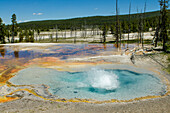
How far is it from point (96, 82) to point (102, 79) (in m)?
0.90

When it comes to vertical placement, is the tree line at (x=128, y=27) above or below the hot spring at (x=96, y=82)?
above

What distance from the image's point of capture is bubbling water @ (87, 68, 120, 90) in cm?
1295

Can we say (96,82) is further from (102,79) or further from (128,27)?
(128,27)

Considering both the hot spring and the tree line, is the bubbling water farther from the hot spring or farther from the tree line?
the tree line

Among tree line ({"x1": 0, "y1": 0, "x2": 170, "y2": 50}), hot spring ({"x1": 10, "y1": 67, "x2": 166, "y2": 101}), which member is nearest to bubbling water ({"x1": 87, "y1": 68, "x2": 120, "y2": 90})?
hot spring ({"x1": 10, "y1": 67, "x2": 166, "y2": 101})

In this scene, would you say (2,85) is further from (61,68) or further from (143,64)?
(143,64)

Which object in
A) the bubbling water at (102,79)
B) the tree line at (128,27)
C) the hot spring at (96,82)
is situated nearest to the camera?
the hot spring at (96,82)

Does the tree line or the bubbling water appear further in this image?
the tree line

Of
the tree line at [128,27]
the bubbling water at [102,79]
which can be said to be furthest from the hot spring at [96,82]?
the tree line at [128,27]

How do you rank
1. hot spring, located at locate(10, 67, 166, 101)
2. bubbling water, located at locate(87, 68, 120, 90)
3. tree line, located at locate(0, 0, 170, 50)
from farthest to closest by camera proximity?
tree line, located at locate(0, 0, 170, 50) < bubbling water, located at locate(87, 68, 120, 90) < hot spring, located at locate(10, 67, 166, 101)

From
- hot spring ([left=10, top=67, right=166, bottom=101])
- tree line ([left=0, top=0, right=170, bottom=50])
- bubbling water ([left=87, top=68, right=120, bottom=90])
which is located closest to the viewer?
hot spring ([left=10, top=67, right=166, bottom=101])

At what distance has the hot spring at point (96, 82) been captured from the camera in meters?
11.2

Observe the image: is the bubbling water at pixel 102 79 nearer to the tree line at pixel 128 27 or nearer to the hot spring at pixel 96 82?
the hot spring at pixel 96 82

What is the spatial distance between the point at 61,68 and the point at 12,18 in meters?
43.7
